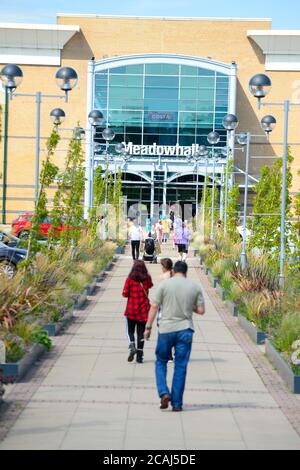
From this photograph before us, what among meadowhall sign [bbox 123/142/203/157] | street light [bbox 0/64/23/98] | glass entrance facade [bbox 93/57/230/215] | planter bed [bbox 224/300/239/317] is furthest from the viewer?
meadowhall sign [bbox 123/142/203/157]

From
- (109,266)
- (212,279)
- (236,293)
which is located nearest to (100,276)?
(212,279)

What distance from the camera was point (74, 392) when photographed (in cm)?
1126

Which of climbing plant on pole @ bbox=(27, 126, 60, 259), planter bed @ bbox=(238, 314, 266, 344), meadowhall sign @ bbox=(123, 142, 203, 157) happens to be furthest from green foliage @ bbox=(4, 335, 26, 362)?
meadowhall sign @ bbox=(123, 142, 203, 157)

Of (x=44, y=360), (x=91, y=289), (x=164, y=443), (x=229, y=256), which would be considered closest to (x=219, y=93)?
(x=229, y=256)

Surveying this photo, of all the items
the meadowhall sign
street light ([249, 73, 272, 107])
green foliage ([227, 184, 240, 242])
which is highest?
the meadowhall sign

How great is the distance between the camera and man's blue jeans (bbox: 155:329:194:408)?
33.4 feet

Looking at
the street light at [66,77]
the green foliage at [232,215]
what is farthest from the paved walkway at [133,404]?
the green foliage at [232,215]

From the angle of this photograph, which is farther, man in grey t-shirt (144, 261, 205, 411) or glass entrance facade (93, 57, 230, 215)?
glass entrance facade (93, 57, 230, 215)

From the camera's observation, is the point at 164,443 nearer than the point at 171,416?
Yes

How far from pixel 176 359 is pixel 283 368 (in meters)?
2.81

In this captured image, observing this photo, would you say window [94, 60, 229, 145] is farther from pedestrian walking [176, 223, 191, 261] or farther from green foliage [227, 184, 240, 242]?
pedestrian walking [176, 223, 191, 261]

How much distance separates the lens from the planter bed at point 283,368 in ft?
38.3
